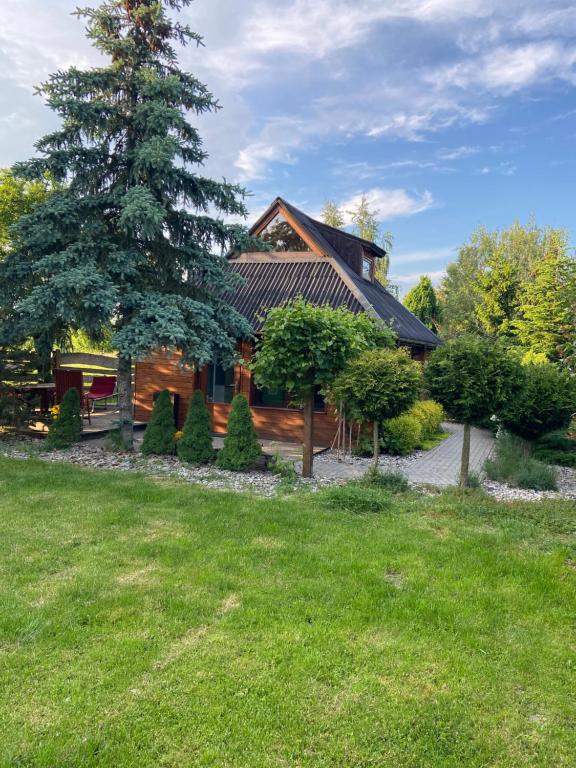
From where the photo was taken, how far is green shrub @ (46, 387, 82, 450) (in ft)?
30.8

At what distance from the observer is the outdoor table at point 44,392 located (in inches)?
449

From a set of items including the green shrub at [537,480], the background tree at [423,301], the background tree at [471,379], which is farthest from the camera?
the background tree at [423,301]

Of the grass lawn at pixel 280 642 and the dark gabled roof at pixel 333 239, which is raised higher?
the dark gabled roof at pixel 333 239

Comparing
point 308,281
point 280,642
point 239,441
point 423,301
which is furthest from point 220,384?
point 423,301

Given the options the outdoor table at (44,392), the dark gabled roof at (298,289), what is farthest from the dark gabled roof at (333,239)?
the outdoor table at (44,392)

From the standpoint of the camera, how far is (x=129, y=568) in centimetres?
427

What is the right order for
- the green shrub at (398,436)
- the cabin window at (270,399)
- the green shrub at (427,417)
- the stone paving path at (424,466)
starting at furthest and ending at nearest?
the green shrub at (427,417), the cabin window at (270,399), the green shrub at (398,436), the stone paving path at (424,466)

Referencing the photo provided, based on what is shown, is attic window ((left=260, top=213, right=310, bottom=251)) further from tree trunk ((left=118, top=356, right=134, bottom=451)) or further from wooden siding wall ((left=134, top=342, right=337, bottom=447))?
tree trunk ((left=118, top=356, right=134, bottom=451))

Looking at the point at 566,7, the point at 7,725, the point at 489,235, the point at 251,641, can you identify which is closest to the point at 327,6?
the point at 566,7

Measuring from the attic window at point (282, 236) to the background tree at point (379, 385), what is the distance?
6.70 meters

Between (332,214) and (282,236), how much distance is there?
18562 mm

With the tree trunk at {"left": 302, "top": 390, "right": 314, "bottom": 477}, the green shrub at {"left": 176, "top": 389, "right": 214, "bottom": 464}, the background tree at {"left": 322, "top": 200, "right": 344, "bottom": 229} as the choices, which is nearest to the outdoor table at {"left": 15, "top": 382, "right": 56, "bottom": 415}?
the green shrub at {"left": 176, "top": 389, "right": 214, "bottom": 464}

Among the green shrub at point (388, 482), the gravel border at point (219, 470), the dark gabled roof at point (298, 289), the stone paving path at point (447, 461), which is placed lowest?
the stone paving path at point (447, 461)

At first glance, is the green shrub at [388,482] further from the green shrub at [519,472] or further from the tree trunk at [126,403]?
the tree trunk at [126,403]
